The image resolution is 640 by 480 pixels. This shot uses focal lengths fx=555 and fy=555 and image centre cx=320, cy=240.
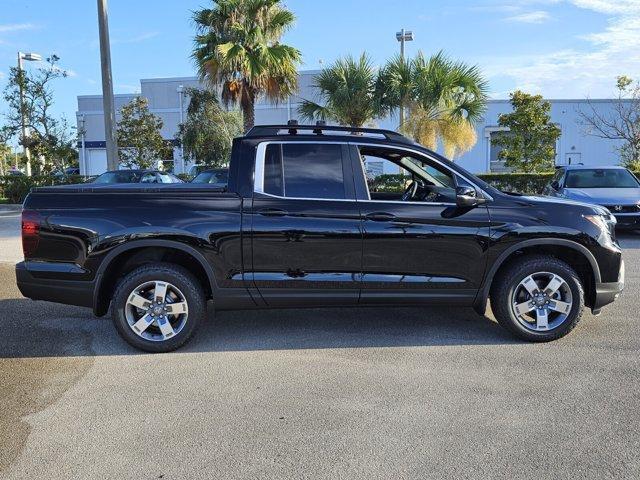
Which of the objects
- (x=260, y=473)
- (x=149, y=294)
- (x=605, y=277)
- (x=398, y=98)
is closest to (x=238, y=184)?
(x=149, y=294)

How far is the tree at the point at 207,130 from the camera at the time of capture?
2867cm

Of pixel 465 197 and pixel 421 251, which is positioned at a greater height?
pixel 465 197

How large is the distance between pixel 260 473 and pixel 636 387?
2.84 meters

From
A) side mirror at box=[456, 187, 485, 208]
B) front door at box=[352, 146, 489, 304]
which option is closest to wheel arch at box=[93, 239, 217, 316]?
front door at box=[352, 146, 489, 304]

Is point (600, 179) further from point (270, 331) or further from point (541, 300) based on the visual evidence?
point (270, 331)

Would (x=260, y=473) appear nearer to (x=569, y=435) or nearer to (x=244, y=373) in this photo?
(x=244, y=373)

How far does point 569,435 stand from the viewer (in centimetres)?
337

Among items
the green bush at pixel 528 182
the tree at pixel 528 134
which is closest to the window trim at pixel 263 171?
the green bush at pixel 528 182

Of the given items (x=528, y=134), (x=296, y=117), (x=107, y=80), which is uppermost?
(x=296, y=117)

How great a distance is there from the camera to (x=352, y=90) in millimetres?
17797

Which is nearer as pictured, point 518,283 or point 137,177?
point 518,283

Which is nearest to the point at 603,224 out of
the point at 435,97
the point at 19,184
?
the point at 435,97

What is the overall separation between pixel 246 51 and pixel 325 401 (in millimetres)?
15501

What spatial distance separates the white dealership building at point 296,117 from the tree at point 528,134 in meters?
1.37
